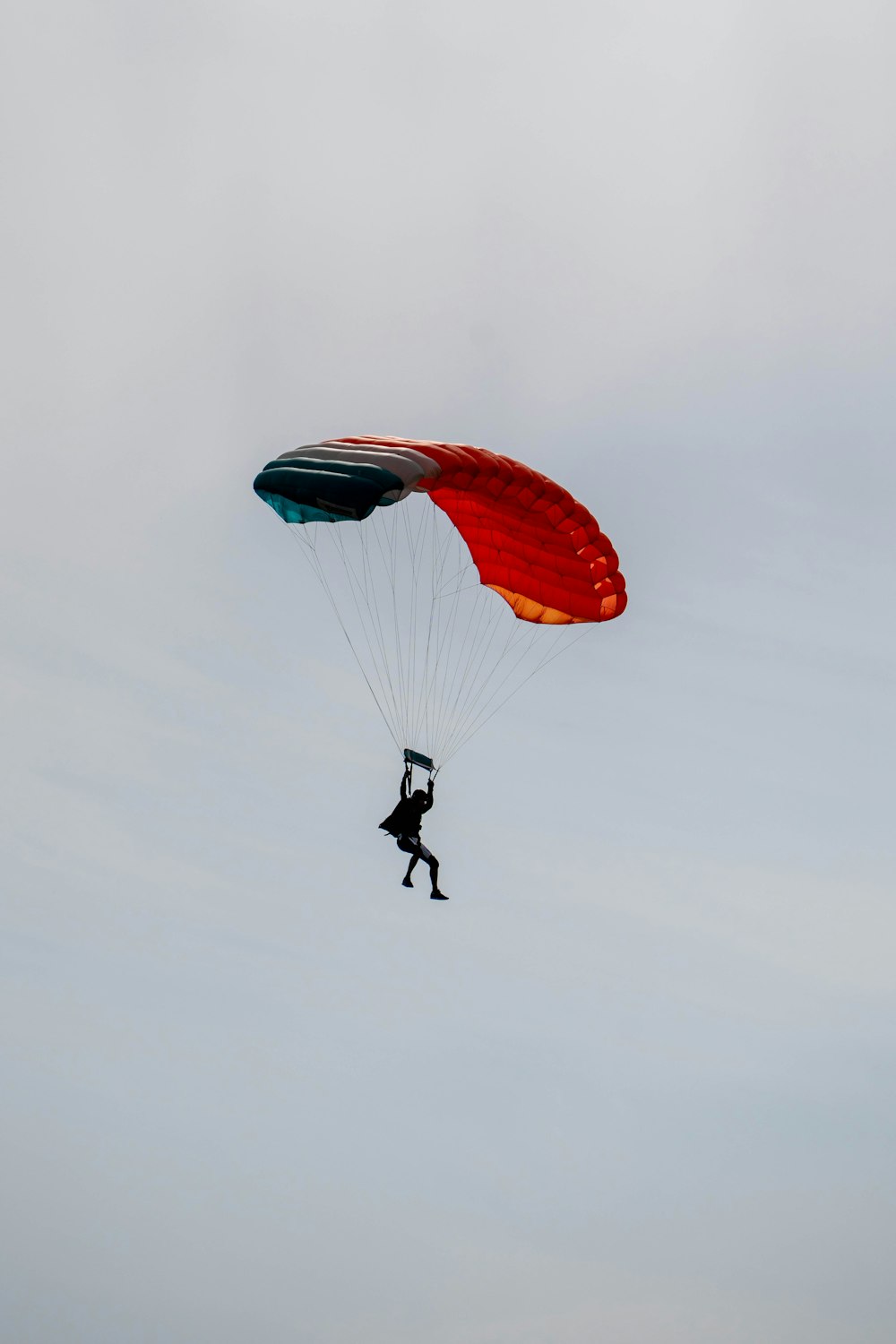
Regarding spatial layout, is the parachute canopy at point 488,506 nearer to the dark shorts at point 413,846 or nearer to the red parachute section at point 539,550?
the red parachute section at point 539,550

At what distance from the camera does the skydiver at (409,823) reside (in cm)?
2597

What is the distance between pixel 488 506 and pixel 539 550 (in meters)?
1.23

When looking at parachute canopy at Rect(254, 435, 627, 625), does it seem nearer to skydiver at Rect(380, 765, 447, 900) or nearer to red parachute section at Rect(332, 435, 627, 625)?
red parachute section at Rect(332, 435, 627, 625)

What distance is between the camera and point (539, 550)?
28891mm

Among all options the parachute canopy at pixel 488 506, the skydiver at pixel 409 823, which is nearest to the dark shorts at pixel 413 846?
the skydiver at pixel 409 823

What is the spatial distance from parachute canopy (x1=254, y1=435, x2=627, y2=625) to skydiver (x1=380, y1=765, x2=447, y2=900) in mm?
4228

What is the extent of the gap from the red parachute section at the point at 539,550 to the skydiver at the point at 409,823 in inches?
169

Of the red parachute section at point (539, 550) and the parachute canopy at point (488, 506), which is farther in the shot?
the red parachute section at point (539, 550)

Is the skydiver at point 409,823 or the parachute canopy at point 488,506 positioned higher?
the parachute canopy at point 488,506

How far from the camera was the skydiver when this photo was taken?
85.2 feet

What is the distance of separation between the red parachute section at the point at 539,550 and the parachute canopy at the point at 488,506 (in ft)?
0.05

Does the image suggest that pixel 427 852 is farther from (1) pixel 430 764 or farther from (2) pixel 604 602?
(2) pixel 604 602

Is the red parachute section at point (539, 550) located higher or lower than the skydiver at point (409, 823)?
higher

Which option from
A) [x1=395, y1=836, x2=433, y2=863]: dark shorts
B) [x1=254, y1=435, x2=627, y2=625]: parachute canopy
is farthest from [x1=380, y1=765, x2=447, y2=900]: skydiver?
[x1=254, y1=435, x2=627, y2=625]: parachute canopy
